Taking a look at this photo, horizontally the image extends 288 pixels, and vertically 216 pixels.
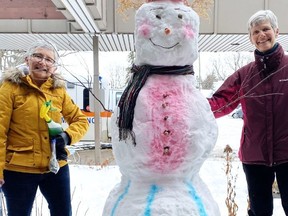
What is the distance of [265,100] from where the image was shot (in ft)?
7.38

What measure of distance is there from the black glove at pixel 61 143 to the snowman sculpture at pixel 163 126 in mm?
639

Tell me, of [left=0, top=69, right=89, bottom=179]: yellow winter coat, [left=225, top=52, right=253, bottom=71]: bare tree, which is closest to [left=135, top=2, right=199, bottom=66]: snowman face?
[left=0, top=69, right=89, bottom=179]: yellow winter coat

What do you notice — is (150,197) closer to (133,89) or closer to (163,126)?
(163,126)

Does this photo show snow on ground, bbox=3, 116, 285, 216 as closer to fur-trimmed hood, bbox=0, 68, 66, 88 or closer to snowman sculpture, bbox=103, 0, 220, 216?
fur-trimmed hood, bbox=0, 68, 66, 88

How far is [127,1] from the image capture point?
9.08ft

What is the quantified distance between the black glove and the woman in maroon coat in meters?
0.88

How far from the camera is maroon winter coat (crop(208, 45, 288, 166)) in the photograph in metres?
2.23

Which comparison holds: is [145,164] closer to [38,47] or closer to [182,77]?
[182,77]

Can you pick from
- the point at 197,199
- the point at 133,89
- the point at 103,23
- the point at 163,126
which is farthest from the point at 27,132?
the point at 103,23

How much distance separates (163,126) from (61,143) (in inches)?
34.5

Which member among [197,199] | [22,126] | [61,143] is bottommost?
[197,199]

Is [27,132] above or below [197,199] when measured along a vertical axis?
above

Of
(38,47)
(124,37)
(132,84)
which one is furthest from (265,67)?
(124,37)

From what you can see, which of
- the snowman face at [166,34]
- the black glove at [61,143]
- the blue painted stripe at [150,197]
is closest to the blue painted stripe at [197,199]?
the blue painted stripe at [150,197]
